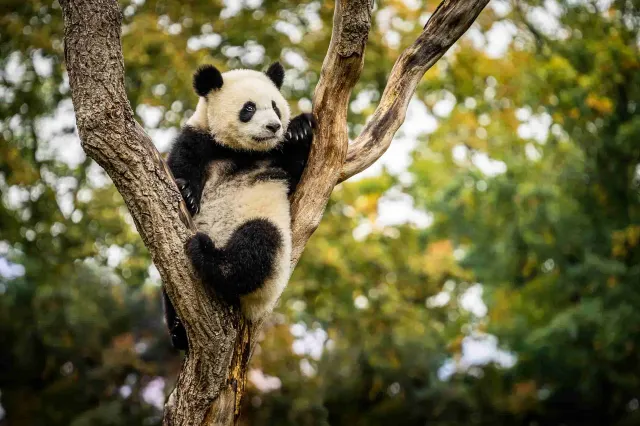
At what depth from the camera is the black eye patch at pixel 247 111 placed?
409cm

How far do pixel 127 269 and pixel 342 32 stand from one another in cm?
516

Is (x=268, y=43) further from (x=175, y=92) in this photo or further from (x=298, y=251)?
(x=298, y=251)

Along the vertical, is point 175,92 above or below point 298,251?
above

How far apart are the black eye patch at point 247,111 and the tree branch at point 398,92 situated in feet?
2.17

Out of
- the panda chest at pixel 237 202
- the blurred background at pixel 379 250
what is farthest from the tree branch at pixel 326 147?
the blurred background at pixel 379 250

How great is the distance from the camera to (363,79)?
26.1 ft

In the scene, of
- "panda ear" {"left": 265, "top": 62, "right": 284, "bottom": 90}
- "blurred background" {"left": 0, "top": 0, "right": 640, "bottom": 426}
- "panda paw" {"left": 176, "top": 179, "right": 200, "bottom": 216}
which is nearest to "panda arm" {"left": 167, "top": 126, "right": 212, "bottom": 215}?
"panda paw" {"left": 176, "top": 179, "right": 200, "bottom": 216}

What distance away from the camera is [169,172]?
3.22 meters

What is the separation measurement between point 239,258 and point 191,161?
0.90 metres

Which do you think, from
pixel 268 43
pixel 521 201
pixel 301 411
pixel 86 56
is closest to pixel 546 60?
pixel 521 201

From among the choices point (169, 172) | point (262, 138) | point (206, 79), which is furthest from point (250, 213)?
point (206, 79)

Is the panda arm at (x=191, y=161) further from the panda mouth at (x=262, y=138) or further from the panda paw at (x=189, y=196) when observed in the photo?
the panda mouth at (x=262, y=138)

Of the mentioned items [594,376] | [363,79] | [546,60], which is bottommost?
[594,376]

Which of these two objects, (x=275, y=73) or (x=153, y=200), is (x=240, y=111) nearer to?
(x=275, y=73)
